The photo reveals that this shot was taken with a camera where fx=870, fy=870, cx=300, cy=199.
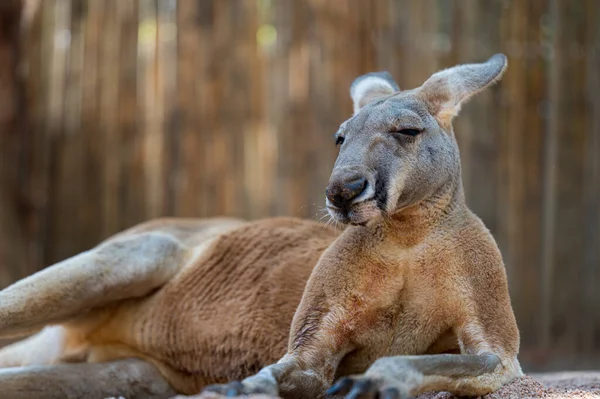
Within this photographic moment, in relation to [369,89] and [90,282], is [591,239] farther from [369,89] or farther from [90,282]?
[90,282]

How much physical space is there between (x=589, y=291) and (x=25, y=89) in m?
5.47

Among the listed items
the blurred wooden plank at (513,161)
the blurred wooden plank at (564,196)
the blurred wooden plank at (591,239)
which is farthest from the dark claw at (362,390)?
the blurred wooden plank at (591,239)

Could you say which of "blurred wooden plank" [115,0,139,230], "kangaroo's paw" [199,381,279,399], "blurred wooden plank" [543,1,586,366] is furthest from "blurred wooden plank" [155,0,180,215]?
"kangaroo's paw" [199,381,279,399]

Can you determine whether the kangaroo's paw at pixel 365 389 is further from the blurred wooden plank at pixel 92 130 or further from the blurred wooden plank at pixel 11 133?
the blurred wooden plank at pixel 11 133

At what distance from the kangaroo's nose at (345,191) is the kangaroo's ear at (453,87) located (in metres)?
0.72

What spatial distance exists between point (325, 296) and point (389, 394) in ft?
2.88

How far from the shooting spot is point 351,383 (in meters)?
2.80

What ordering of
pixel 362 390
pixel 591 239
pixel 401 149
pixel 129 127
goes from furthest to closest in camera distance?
1. pixel 129 127
2. pixel 591 239
3. pixel 401 149
4. pixel 362 390

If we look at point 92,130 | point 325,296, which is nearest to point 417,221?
point 325,296

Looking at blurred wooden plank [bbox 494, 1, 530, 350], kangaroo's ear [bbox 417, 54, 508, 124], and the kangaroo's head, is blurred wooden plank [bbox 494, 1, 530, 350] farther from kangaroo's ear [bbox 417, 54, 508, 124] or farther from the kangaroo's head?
kangaroo's ear [bbox 417, 54, 508, 124]

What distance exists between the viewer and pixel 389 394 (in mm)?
2762

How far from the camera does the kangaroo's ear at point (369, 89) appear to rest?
14.1ft

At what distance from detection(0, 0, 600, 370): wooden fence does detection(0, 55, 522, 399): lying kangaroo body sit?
9.03 feet

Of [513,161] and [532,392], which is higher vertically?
[513,161]
